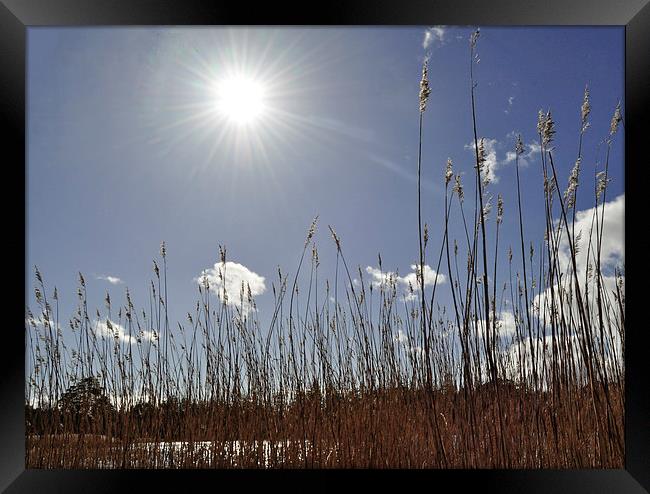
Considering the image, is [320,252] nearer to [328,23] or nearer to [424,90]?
[424,90]

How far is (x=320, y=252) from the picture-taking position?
6.93 ft

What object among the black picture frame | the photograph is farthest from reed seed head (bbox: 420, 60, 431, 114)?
the photograph

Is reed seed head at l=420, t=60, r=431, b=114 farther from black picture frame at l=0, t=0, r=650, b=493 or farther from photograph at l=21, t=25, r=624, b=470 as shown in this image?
photograph at l=21, t=25, r=624, b=470

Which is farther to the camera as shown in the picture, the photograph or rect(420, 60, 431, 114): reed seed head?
the photograph

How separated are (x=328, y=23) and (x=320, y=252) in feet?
3.14

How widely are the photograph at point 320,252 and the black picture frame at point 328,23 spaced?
220mm

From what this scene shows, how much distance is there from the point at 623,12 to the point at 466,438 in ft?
4.48

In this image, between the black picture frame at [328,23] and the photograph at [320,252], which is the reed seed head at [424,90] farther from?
the photograph at [320,252]

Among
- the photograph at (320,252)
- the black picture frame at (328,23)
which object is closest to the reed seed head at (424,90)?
the black picture frame at (328,23)

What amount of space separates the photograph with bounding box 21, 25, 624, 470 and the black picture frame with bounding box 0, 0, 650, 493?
0.72 ft

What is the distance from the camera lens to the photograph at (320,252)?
5.50 ft

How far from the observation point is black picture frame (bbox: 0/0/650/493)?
1.35 meters

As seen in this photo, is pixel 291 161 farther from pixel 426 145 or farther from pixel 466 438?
pixel 466 438

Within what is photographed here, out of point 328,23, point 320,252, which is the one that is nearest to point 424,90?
point 328,23
